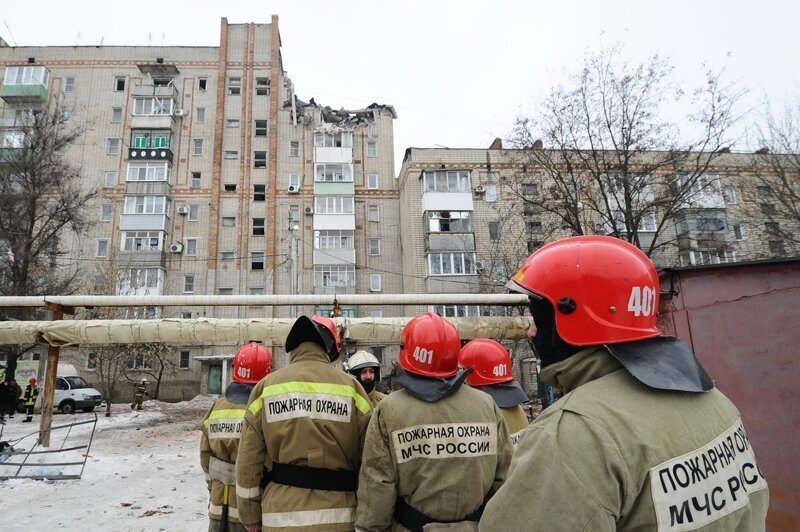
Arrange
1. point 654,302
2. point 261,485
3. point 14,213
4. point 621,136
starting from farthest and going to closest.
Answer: point 14,213 < point 621,136 < point 261,485 < point 654,302

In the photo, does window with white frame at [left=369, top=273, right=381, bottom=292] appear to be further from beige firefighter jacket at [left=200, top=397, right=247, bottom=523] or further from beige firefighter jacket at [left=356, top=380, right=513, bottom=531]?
beige firefighter jacket at [left=356, top=380, right=513, bottom=531]

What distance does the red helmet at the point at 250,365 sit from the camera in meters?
4.35

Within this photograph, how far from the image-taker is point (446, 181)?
111 feet

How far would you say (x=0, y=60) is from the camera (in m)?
36.8

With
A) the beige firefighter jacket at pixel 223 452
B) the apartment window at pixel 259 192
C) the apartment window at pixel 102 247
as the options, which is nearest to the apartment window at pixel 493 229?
the apartment window at pixel 259 192

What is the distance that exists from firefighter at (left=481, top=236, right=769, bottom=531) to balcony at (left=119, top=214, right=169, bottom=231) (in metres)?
36.5

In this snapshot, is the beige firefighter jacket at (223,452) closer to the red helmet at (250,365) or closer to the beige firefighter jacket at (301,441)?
the red helmet at (250,365)

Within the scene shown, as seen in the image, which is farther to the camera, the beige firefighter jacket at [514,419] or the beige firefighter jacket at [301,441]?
the beige firefighter jacket at [514,419]

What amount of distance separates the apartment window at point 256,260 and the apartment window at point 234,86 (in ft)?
44.1

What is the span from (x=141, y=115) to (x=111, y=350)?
19772 millimetres

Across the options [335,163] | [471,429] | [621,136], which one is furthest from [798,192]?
[335,163]

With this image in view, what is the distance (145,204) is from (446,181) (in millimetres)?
22048

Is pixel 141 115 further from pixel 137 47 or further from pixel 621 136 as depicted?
pixel 621 136

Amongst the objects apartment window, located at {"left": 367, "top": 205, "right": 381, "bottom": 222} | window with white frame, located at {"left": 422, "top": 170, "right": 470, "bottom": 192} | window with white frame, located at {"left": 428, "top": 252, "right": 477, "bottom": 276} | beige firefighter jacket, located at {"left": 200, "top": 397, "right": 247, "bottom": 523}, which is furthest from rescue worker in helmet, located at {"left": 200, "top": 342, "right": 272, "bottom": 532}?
apartment window, located at {"left": 367, "top": 205, "right": 381, "bottom": 222}
